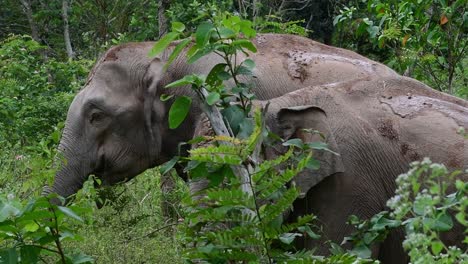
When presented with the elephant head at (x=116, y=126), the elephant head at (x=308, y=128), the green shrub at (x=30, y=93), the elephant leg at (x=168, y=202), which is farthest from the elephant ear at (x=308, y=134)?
the green shrub at (x=30, y=93)

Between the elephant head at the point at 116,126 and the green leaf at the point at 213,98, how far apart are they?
8.48 feet

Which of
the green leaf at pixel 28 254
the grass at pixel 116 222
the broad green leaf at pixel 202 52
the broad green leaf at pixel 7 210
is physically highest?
the broad green leaf at pixel 202 52

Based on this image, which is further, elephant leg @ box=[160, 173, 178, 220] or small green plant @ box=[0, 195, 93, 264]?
elephant leg @ box=[160, 173, 178, 220]

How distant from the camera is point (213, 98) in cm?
402

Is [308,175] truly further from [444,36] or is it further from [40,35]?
[40,35]

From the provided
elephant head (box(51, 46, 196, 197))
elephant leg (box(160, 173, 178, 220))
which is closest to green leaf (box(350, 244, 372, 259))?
elephant head (box(51, 46, 196, 197))

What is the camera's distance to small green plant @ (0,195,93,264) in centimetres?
351

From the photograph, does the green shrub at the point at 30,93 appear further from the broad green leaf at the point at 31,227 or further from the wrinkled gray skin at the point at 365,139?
the broad green leaf at the point at 31,227

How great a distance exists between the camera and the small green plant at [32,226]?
3514mm

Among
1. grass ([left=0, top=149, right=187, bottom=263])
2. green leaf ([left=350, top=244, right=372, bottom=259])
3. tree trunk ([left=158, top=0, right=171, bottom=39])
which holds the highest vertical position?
green leaf ([left=350, top=244, right=372, bottom=259])

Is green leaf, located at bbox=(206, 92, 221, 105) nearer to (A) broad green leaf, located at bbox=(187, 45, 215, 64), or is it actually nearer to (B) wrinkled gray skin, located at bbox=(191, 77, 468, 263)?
(A) broad green leaf, located at bbox=(187, 45, 215, 64)

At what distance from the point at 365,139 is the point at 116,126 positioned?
184 centimetres

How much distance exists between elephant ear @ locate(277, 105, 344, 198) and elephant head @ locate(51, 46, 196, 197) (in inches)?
57.9

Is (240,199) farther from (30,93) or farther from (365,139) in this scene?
(30,93)
